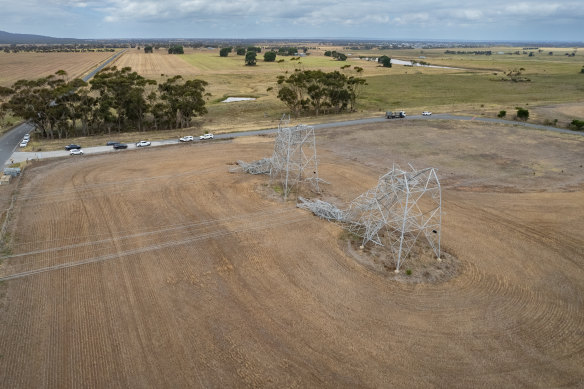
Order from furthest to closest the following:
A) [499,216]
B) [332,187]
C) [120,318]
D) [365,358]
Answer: [332,187] < [499,216] < [120,318] < [365,358]

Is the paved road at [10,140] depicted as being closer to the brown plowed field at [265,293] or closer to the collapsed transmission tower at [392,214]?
the brown plowed field at [265,293]

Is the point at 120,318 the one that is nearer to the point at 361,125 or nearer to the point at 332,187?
the point at 332,187

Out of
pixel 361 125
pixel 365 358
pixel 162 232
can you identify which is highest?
pixel 361 125

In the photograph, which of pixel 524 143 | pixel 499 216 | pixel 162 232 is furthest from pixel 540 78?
pixel 162 232

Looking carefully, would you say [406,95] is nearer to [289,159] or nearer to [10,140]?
[289,159]

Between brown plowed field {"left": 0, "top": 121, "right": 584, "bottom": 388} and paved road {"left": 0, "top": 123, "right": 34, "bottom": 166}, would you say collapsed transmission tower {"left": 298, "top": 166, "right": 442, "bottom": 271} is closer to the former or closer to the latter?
brown plowed field {"left": 0, "top": 121, "right": 584, "bottom": 388}
